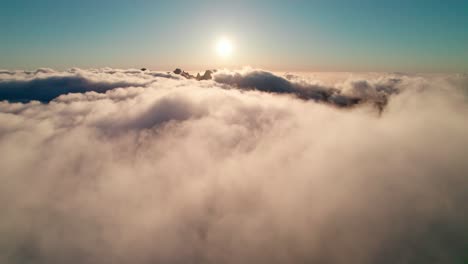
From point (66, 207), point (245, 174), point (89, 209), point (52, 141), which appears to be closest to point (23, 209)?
point (66, 207)

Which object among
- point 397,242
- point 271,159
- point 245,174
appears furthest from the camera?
point 271,159

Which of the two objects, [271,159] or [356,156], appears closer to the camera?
[356,156]

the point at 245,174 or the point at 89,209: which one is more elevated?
the point at 245,174

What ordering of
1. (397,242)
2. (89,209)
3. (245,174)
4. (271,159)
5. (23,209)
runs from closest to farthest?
1. (397,242)
2. (23,209)
3. (89,209)
4. (245,174)
5. (271,159)

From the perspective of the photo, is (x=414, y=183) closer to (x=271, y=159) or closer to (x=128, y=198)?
(x=271, y=159)

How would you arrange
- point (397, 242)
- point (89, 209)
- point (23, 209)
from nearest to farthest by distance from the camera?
point (397, 242)
point (23, 209)
point (89, 209)

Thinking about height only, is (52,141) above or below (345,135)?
below

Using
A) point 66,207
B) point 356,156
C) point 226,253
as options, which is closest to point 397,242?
point 356,156

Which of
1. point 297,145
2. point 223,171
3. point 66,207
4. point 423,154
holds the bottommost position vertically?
point 66,207

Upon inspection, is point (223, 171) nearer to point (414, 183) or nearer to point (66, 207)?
point (66, 207)

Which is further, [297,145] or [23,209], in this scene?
[297,145]
